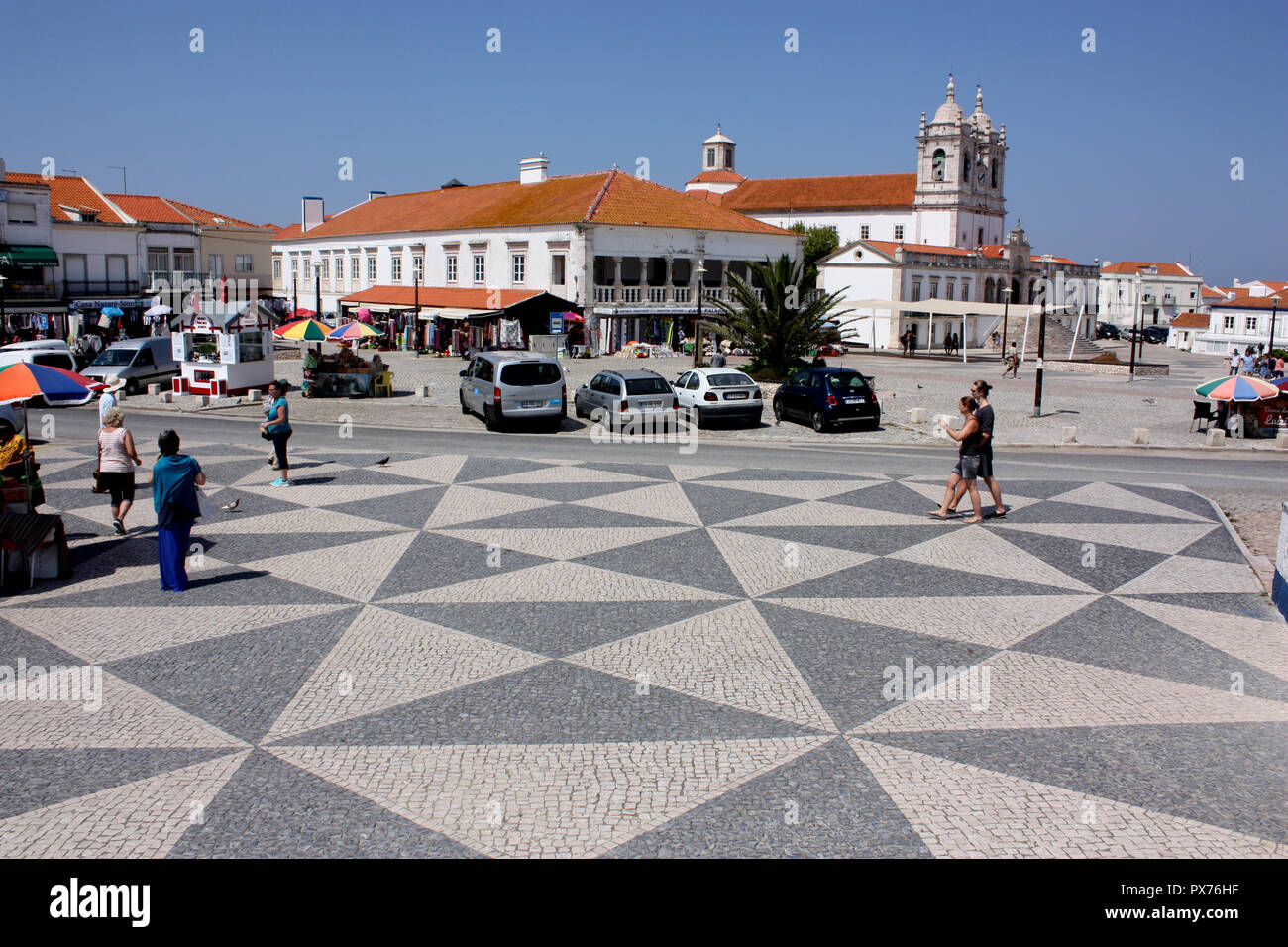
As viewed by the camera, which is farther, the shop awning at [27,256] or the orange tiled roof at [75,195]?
the orange tiled roof at [75,195]

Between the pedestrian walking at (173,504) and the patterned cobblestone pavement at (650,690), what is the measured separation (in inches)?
9.9

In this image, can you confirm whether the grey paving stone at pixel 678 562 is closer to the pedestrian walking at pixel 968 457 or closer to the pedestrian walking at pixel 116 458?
the pedestrian walking at pixel 968 457

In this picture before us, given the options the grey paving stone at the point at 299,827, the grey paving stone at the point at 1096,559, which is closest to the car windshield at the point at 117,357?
the grey paving stone at the point at 1096,559

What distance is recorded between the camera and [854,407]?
80.3 feet

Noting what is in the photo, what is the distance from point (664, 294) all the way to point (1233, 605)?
4645 centimetres

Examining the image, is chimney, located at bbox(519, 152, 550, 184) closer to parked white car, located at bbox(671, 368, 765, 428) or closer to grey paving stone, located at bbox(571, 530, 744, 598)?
parked white car, located at bbox(671, 368, 765, 428)

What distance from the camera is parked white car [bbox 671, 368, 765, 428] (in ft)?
80.6

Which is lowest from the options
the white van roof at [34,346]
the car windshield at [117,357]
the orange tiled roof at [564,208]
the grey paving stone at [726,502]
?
the grey paving stone at [726,502]

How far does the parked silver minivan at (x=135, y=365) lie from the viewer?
31.6m

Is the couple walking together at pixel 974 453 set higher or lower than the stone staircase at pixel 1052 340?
lower

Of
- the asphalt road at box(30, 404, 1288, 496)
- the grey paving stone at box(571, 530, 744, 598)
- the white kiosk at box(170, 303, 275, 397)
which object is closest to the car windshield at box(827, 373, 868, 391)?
the asphalt road at box(30, 404, 1288, 496)

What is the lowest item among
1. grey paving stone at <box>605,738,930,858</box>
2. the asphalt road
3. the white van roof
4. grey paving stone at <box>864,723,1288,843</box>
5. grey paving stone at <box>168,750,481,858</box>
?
grey paving stone at <box>168,750,481,858</box>

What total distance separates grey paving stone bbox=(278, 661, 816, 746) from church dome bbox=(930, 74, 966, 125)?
10855cm
